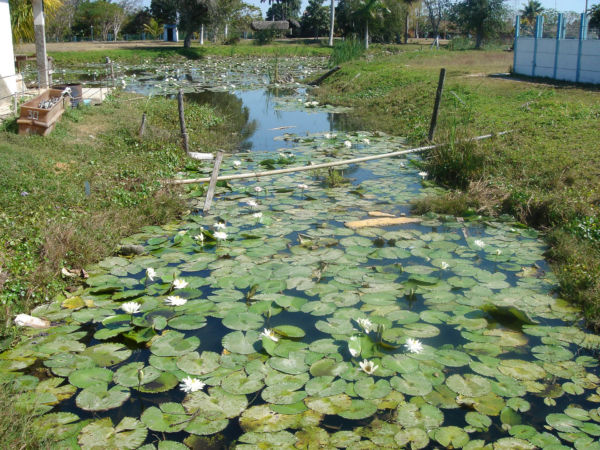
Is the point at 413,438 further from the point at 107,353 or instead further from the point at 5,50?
the point at 5,50

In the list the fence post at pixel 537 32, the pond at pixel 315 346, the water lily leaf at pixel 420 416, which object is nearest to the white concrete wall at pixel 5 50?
the pond at pixel 315 346

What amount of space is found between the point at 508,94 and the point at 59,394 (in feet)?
37.1

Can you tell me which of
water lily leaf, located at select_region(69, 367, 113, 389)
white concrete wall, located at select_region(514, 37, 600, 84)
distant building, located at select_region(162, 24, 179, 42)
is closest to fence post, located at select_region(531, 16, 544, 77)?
white concrete wall, located at select_region(514, 37, 600, 84)

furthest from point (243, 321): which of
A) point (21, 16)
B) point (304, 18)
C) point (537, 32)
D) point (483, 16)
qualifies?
point (304, 18)

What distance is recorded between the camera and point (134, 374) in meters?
3.07

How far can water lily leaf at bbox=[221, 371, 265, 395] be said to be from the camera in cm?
293

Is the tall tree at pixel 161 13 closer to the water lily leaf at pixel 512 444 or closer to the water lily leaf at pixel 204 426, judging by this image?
the water lily leaf at pixel 204 426

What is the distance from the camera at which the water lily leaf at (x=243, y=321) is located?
3537 millimetres

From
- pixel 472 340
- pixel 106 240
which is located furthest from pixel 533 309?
pixel 106 240

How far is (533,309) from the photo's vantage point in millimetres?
3824

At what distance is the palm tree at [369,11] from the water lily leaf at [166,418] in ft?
105

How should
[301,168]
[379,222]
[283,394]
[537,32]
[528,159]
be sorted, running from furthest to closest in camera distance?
[537,32] < [528,159] < [301,168] < [379,222] < [283,394]

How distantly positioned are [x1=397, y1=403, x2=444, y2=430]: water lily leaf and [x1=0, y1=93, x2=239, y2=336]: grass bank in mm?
2597

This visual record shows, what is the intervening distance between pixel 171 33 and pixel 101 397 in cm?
4359
